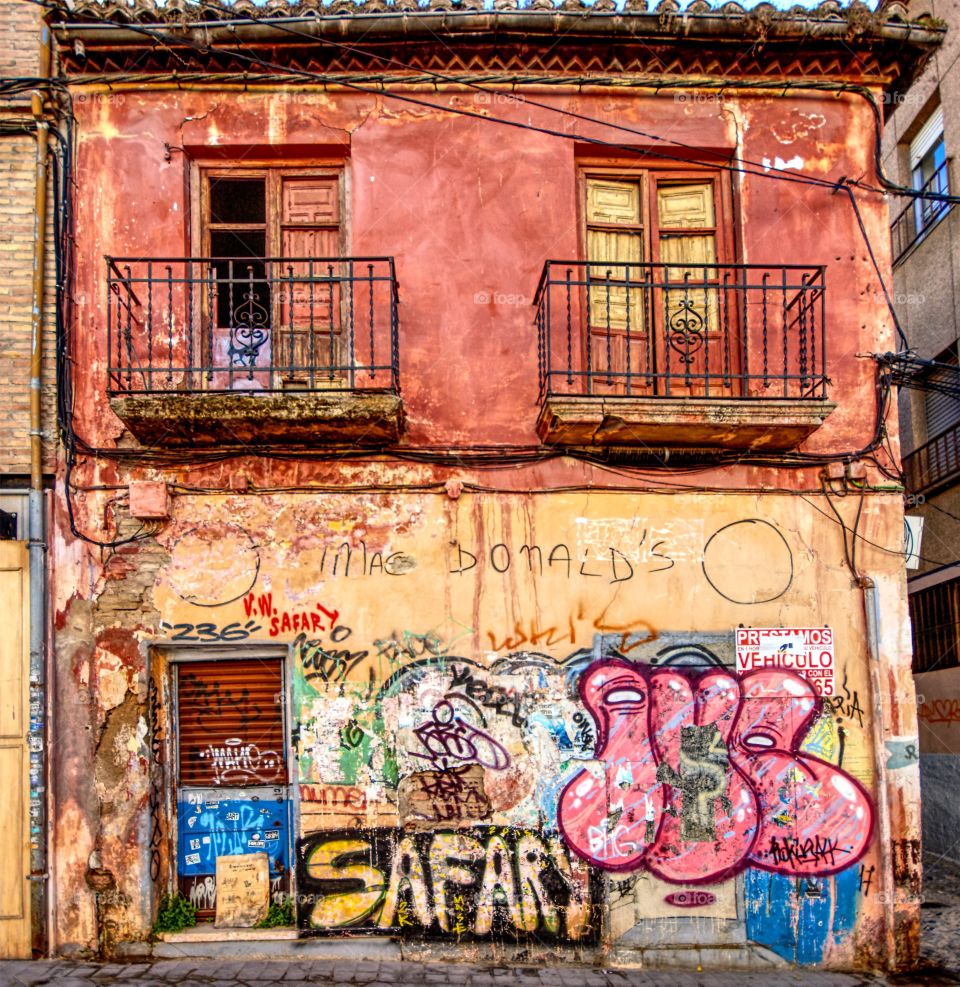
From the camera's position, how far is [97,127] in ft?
22.6

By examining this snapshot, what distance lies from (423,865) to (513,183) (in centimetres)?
529

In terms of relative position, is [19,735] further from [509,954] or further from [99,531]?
[509,954]

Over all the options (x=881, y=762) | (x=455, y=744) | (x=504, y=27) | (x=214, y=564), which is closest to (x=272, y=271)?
(x=214, y=564)

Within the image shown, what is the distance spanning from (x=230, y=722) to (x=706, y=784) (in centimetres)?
363

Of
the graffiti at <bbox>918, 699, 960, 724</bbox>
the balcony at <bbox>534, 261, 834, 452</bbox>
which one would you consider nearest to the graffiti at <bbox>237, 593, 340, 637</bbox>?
the balcony at <bbox>534, 261, 834, 452</bbox>

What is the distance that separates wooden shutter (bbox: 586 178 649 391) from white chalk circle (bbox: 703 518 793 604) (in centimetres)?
143

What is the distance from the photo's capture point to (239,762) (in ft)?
21.7

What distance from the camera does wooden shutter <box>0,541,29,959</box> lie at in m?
6.28

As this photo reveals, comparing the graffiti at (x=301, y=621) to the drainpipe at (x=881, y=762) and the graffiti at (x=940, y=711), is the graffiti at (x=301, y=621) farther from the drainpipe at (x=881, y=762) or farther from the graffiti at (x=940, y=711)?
the graffiti at (x=940, y=711)

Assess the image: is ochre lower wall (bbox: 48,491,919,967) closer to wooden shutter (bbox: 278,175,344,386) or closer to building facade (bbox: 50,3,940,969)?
building facade (bbox: 50,3,940,969)

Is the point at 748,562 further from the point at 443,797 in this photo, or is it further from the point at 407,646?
Result: the point at 443,797

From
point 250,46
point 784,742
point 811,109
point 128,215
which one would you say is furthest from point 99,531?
point 811,109

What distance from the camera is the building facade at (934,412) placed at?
9.85 metres

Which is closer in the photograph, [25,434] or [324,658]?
[324,658]
